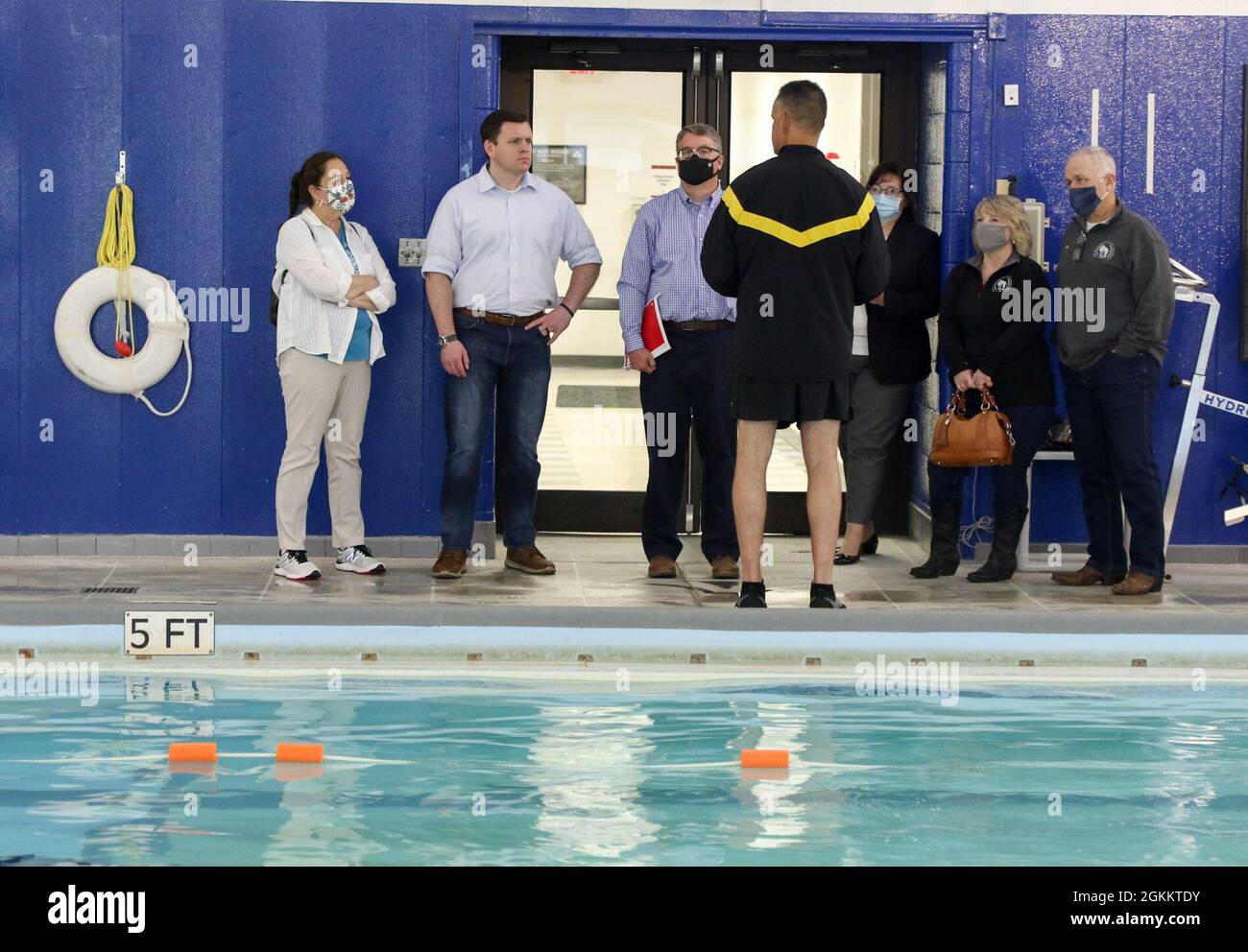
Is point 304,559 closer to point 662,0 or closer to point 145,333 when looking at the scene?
point 145,333

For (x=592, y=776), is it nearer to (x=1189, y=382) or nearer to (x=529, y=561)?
(x=529, y=561)

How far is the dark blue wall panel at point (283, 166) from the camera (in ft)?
26.1

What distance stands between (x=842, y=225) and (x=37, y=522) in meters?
3.56

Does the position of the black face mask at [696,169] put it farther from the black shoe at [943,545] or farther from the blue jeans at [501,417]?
the black shoe at [943,545]

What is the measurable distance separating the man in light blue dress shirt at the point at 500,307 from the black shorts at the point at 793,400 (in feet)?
3.92

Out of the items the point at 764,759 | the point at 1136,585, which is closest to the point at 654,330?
the point at 1136,585

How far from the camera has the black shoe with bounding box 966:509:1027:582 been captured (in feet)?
25.1

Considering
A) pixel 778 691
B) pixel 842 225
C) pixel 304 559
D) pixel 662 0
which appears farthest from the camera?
pixel 662 0

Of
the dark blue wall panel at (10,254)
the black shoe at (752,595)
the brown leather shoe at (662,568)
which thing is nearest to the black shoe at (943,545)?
the brown leather shoe at (662,568)

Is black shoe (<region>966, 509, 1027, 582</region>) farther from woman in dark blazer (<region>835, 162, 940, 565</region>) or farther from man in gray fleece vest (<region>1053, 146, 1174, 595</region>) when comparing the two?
woman in dark blazer (<region>835, 162, 940, 565</region>)

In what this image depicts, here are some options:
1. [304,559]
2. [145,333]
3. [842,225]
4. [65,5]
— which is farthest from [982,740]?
[65,5]

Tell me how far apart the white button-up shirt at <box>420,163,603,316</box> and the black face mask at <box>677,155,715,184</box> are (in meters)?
0.56

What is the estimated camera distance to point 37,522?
8094mm

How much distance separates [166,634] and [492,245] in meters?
2.10
